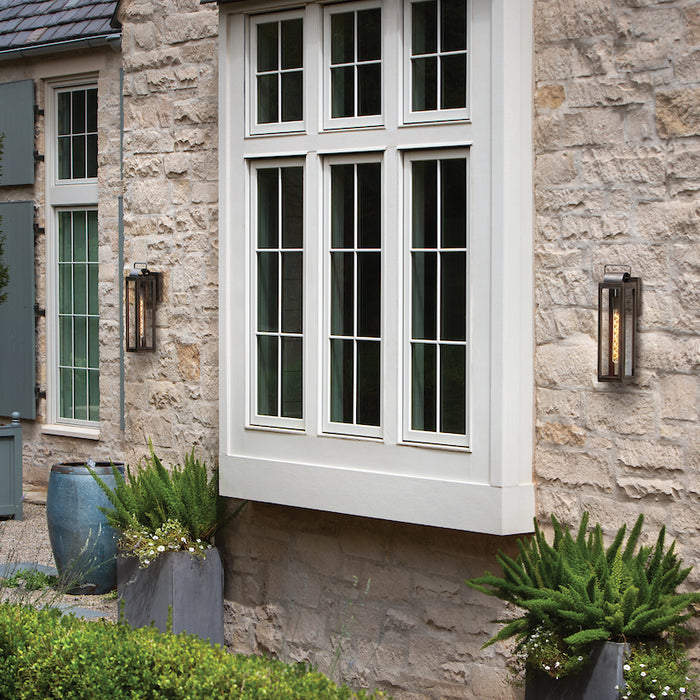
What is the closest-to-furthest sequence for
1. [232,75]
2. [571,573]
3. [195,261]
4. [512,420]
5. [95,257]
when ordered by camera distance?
[571,573] → [512,420] → [232,75] → [195,261] → [95,257]

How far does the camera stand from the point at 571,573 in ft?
16.0

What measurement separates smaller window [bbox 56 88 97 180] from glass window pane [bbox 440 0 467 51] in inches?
223

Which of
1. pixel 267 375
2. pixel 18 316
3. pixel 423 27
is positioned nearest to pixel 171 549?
pixel 267 375

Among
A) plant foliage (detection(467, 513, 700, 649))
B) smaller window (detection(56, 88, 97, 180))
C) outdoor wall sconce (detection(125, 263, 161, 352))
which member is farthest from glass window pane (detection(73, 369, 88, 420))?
plant foliage (detection(467, 513, 700, 649))

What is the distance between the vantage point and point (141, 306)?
7160 mm

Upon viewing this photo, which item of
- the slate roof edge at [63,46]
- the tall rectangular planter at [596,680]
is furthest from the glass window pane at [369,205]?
the slate roof edge at [63,46]

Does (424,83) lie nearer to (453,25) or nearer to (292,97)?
(453,25)

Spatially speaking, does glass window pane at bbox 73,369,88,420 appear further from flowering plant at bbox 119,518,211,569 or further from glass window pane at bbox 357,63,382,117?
glass window pane at bbox 357,63,382,117

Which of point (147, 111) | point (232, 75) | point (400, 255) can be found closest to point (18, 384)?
point (147, 111)

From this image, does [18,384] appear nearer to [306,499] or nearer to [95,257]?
[95,257]

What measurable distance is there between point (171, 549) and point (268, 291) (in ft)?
5.13

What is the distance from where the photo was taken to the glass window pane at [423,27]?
226 inches

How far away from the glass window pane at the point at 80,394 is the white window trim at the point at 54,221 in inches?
3.1

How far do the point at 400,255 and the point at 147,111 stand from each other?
2.25 m
